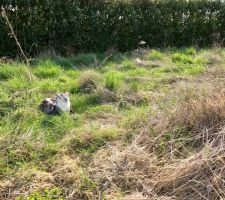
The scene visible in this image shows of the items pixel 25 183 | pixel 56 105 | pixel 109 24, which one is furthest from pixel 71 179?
pixel 109 24

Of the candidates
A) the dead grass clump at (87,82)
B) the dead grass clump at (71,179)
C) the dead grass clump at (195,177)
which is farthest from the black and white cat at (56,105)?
the dead grass clump at (195,177)

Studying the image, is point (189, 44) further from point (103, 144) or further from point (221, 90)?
point (103, 144)

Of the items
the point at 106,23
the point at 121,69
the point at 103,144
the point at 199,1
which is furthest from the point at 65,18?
the point at 103,144

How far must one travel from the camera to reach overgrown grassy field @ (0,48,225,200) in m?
4.23

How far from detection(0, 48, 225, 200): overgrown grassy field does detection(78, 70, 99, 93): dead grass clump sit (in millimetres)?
17

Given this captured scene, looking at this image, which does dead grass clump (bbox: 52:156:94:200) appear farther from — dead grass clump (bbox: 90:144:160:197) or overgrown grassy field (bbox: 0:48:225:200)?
dead grass clump (bbox: 90:144:160:197)

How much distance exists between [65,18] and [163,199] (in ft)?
22.4

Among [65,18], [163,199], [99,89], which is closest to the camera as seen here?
[163,199]

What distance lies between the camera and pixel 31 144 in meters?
4.83

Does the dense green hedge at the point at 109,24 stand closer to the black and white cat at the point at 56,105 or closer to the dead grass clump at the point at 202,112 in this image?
the black and white cat at the point at 56,105

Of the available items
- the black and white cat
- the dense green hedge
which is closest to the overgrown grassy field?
the black and white cat

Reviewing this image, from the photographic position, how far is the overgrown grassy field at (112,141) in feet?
13.9

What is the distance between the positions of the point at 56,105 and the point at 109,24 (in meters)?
5.16

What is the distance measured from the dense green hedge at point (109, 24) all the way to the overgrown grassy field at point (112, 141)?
2620mm
